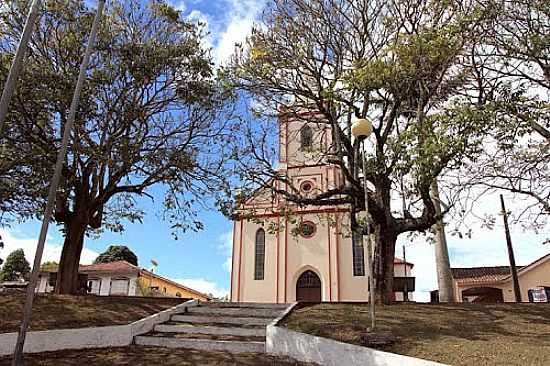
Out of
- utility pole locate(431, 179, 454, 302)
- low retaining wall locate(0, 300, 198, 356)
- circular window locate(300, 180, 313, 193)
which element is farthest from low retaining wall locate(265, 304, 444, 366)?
circular window locate(300, 180, 313, 193)

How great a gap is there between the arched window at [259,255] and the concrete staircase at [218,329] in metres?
13.0

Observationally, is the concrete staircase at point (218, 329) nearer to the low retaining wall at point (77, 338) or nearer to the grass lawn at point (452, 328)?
the low retaining wall at point (77, 338)

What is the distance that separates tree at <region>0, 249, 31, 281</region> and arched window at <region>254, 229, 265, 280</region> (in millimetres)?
30673

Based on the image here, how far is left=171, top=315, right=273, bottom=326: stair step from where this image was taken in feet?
34.8

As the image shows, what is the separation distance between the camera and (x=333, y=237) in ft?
83.3

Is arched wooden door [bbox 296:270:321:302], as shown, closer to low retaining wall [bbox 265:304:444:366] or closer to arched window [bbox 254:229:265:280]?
arched window [bbox 254:229:265:280]

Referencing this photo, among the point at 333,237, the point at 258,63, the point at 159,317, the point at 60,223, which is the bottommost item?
the point at 159,317

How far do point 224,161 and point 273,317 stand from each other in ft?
17.4

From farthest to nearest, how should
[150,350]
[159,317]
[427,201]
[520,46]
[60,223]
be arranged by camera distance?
[60,223]
[427,201]
[159,317]
[520,46]
[150,350]

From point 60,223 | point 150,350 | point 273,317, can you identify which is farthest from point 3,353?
point 60,223

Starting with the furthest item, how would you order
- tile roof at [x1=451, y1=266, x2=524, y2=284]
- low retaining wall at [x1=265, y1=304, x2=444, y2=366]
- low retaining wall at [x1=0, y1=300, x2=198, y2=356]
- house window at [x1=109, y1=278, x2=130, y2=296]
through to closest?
house window at [x1=109, y1=278, x2=130, y2=296] → tile roof at [x1=451, y1=266, x2=524, y2=284] → low retaining wall at [x1=0, y1=300, x2=198, y2=356] → low retaining wall at [x1=265, y1=304, x2=444, y2=366]

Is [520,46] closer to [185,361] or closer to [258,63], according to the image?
[258,63]

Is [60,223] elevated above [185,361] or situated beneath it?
elevated above

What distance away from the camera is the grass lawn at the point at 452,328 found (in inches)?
255
